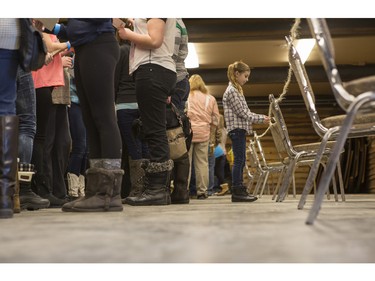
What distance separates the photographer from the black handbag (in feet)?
6.95

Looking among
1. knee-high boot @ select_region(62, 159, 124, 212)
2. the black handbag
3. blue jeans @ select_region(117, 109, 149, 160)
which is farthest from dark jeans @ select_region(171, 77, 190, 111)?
the black handbag

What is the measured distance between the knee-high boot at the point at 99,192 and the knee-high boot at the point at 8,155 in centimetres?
29

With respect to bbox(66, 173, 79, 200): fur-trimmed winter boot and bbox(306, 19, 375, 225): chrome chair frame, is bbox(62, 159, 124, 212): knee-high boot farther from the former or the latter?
bbox(66, 173, 79, 200): fur-trimmed winter boot

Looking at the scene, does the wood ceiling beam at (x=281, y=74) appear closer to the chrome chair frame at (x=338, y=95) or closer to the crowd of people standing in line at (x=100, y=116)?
the crowd of people standing in line at (x=100, y=116)

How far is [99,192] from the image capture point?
7.55ft

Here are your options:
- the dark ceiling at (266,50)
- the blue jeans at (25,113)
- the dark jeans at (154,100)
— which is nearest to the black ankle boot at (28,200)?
the blue jeans at (25,113)

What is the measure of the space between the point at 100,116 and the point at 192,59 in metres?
7.81

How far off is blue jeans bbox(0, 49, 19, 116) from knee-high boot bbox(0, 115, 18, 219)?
50mm

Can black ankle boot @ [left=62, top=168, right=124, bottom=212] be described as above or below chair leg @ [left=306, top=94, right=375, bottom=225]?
below

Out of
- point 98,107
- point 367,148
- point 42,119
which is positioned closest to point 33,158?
point 42,119

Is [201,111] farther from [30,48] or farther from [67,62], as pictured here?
[30,48]

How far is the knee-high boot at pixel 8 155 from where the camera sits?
6.81 ft
